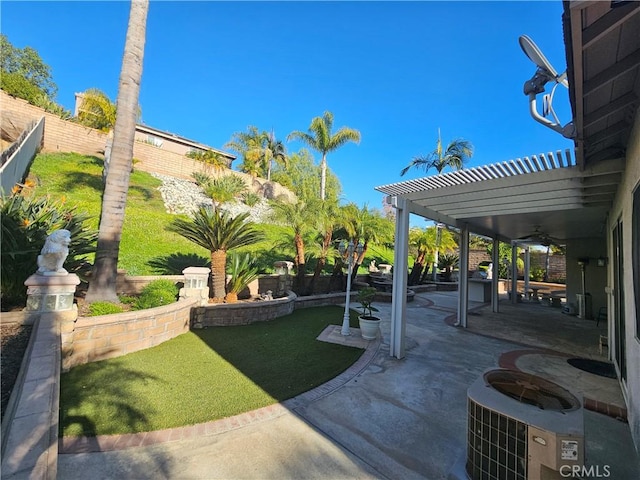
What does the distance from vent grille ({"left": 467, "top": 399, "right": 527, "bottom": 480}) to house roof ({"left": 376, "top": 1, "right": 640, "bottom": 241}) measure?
9.08ft

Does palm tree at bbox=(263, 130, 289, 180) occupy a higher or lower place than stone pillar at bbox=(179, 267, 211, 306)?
higher


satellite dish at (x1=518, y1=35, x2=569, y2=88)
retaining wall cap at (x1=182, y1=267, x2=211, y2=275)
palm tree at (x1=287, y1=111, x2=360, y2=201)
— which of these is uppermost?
palm tree at (x1=287, y1=111, x2=360, y2=201)

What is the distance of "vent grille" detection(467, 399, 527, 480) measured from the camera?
2062 millimetres

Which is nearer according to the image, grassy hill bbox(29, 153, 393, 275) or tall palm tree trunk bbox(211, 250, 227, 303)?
tall palm tree trunk bbox(211, 250, 227, 303)

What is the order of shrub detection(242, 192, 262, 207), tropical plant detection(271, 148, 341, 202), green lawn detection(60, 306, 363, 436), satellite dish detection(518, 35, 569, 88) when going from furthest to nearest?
tropical plant detection(271, 148, 341, 202) < shrub detection(242, 192, 262, 207) < green lawn detection(60, 306, 363, 436) < satellite dish detection(518, 35, 569, 88)

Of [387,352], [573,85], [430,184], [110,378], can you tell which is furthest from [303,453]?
[430,184]

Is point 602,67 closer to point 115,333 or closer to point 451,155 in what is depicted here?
point 115,333

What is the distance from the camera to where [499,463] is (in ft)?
7.12

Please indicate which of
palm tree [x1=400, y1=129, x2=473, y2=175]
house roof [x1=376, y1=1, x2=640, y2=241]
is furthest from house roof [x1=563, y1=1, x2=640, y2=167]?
palm tree [x1=400, y1=129, x2=473, y2=175]

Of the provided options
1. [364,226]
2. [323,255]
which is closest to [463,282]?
[364,226]

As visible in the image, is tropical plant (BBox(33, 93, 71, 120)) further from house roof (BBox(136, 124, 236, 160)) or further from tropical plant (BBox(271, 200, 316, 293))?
tropical plant (BBox(271, 200, 316, 293))

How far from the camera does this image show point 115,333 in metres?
4.85

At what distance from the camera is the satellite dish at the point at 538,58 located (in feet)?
9.26

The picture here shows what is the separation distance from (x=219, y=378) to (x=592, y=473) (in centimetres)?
442
